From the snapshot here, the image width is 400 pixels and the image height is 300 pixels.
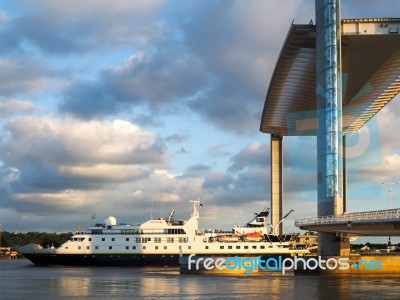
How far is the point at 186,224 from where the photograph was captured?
90438mm

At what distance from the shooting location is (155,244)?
89.6 m

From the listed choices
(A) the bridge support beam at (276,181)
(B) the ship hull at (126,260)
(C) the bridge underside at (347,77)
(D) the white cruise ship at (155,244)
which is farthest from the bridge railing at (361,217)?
(A) the bridge support beam at (276,181)

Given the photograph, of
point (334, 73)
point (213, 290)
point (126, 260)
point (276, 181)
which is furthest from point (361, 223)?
point (276, 181)

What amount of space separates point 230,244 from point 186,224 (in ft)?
20.8

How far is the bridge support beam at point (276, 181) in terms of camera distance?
96750 mm

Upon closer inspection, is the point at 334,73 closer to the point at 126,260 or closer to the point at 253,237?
the point at 253,237

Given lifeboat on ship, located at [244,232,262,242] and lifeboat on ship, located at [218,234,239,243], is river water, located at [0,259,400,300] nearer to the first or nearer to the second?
lifeboat on ship, located at [244,232,262,242]

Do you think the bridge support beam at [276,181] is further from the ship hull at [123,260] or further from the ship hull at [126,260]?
the ship hull at [123,260]

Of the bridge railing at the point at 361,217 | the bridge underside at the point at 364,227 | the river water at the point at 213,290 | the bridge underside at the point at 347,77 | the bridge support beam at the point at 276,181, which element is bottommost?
the river water at the point at 213,290

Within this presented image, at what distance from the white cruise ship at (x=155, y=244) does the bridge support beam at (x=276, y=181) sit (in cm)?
555

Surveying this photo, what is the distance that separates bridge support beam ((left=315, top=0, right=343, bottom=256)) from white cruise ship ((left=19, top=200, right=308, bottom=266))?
24.9m

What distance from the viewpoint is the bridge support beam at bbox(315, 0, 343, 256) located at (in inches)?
2461

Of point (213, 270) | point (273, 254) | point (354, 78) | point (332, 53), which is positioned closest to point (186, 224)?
point (273, 254)

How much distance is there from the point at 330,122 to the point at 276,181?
35.9 meters
